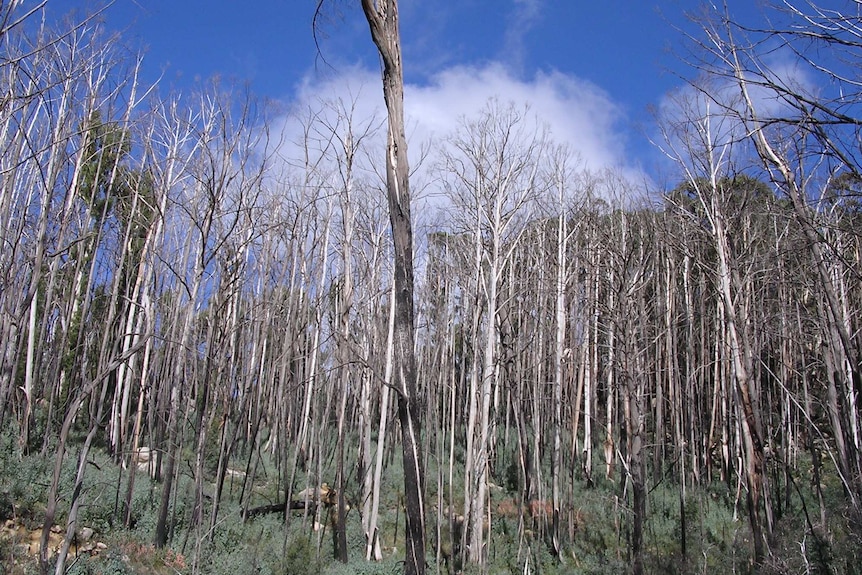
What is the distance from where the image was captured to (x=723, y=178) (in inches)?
497

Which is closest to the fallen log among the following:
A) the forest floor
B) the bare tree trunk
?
the forest floor

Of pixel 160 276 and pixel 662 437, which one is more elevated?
pixel 160 276

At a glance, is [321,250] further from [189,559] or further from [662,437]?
[662,437]

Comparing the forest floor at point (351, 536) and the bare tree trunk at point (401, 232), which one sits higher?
the bare tree trunk at point (401, 232)

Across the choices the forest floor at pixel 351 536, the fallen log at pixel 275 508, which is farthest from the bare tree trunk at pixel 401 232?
the fallen log at pixel 275 508

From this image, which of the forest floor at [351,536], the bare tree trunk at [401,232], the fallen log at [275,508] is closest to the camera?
the bare tree trunk at [401,232]

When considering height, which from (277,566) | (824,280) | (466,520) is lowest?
(277,566)

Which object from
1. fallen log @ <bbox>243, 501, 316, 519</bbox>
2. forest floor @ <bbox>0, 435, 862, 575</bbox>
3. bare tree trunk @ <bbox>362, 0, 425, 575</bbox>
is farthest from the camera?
fallen log @ <bbox>243, 501, 316, 519</bbox>

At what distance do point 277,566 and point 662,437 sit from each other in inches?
474

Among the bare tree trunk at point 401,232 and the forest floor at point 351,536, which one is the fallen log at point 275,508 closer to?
the forest floor at point 351,536

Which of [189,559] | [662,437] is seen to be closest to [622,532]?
[662,437]

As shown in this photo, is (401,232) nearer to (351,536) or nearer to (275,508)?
(351,536)

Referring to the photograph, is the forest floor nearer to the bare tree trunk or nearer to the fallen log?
the fallen log

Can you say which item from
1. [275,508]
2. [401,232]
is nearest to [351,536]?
[275,508]
